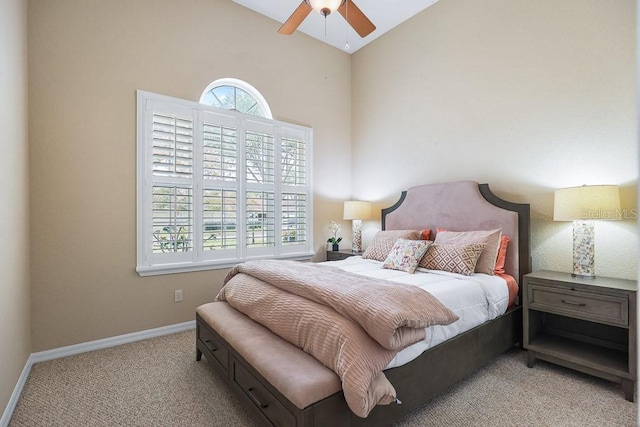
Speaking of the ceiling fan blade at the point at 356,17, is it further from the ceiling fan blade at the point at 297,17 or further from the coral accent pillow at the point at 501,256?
the coral accent pillow at the point at 501,256

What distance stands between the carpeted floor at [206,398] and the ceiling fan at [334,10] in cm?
270

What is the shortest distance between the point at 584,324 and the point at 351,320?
223 cm

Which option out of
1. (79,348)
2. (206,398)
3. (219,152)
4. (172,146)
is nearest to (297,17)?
(219,152)

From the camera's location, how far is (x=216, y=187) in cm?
341

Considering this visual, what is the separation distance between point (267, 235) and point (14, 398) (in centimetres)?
243

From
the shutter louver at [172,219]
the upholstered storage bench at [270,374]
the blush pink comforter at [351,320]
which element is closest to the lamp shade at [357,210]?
the shutter louver at [172,219]

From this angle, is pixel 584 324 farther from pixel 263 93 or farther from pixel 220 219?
pixel 263 93

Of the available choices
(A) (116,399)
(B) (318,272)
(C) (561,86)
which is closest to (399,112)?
(C) (561,86)

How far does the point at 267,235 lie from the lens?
3.83 meters

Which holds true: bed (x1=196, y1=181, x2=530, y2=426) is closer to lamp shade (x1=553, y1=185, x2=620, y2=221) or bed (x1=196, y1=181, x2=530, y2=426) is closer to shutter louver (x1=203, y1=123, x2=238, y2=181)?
lamp shade (x1=553, y1=185, x2=620, y2=221)

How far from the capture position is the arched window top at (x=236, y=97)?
355 cm

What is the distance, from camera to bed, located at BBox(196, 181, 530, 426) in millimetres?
1377

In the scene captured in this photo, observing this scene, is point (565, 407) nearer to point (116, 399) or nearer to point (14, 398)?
point (116, 399)

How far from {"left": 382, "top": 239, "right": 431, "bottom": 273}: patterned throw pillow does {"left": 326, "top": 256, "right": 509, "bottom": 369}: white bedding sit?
2.9 inches
